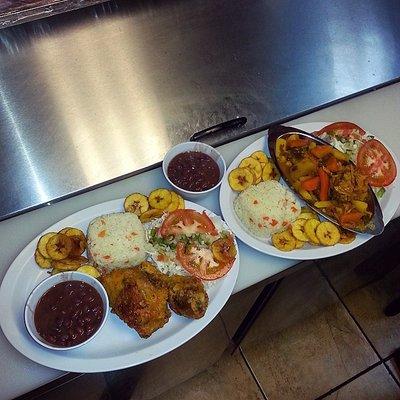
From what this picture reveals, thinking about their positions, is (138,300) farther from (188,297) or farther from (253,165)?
(253,165)

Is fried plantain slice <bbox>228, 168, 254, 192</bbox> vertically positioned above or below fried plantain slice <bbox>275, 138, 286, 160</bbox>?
below

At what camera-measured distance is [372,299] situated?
8.33 feet

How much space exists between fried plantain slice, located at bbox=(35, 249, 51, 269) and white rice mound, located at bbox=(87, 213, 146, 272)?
4.6 inches

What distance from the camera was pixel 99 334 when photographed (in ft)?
4.22

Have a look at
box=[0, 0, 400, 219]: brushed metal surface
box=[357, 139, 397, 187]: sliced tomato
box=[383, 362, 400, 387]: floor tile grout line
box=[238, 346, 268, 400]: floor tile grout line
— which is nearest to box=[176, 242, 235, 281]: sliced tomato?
box=[0, 0, 400, 219]: brushed metal surface

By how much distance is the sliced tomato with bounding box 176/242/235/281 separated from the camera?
1.34 m

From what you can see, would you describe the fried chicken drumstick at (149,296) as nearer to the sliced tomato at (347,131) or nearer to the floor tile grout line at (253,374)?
the sliced tomato at (347,131)

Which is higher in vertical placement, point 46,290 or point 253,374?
point 46,290

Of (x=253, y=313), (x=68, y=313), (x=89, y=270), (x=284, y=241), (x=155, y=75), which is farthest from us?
(x=155, y=75)

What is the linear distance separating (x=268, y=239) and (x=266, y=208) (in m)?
0.10

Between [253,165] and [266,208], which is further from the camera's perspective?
[253,165]

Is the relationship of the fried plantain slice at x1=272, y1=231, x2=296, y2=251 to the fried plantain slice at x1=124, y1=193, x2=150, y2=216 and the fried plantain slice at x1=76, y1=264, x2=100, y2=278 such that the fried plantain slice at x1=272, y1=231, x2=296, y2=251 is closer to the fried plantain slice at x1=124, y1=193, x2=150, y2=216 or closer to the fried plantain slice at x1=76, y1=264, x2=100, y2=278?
the fried plantain slice at x1=124, y1=193, x2=150, y2=216

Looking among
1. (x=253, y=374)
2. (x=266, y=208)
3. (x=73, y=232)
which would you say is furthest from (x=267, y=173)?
(x=253, y=374)

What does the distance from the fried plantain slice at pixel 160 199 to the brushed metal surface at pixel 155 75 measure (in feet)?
0.88
